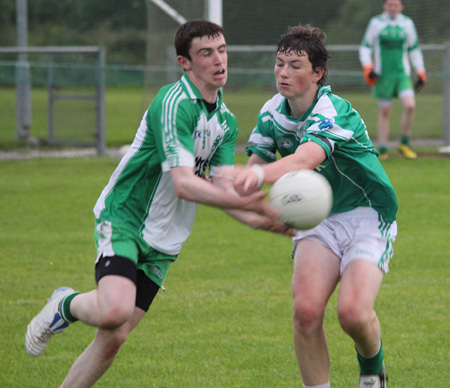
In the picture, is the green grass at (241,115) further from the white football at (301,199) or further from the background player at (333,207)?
the white football at (301,199)

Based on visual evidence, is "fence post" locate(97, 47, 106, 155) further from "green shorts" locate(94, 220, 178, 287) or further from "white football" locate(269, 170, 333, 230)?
"white football" locate(269, 170, 333, 230)

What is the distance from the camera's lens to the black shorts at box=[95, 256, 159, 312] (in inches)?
150

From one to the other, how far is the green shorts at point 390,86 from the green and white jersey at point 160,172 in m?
9.34

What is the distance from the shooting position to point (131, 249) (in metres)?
3.89

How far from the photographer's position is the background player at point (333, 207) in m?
3.96

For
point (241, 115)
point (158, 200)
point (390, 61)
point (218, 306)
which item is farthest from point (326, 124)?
point (241, 115)

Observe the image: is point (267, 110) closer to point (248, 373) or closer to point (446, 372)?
point (248, 373)

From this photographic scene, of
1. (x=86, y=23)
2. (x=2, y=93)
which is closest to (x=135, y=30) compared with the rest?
(x=86, y=23)

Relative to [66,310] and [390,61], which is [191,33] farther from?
[390,61]

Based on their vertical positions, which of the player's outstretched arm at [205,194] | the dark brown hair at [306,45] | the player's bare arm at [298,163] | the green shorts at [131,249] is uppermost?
the dark brown hair at [306,45]

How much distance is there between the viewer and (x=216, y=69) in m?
3.87

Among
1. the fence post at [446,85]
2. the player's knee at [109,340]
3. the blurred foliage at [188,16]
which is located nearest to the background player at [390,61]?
the fence post at [446,85]

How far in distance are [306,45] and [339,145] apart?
0.54m

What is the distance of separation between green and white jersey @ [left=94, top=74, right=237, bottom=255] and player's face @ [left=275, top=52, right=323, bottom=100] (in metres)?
0.32
